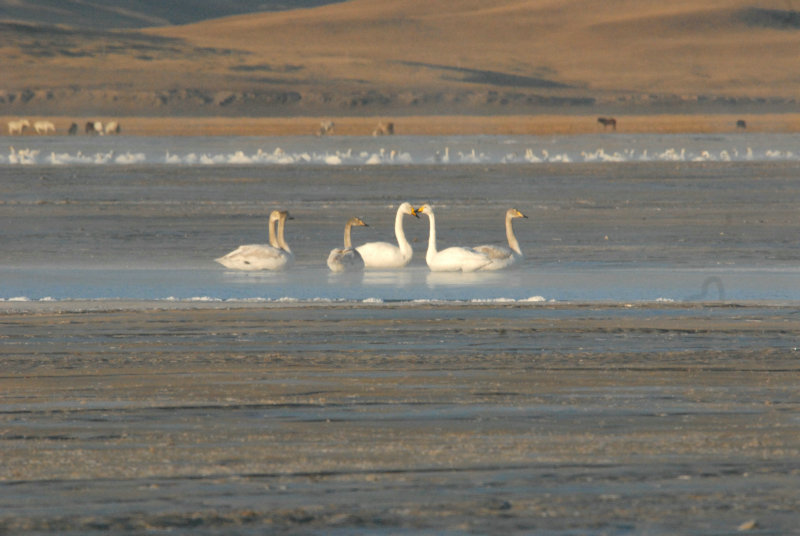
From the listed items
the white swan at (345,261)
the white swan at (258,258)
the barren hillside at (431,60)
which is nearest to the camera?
the white swan at (345,261)

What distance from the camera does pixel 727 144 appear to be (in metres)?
49.2

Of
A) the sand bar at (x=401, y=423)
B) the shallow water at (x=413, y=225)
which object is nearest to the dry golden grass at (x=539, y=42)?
the shallow water at (x=413, y=225)

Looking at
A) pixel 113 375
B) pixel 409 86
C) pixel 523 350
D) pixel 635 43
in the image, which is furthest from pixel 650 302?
pixel 635 43

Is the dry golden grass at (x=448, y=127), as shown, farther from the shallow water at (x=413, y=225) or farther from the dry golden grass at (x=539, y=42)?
the dry golden grass at (x=539, y=42)

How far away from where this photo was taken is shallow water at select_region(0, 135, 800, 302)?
43.5 feet

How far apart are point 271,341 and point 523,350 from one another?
1.52 meters

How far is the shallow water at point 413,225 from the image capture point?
43.5ft

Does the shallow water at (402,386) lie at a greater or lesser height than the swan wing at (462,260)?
lesser

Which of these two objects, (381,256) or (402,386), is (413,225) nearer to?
(381,256)

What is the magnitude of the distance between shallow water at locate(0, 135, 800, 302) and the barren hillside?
70.7 m

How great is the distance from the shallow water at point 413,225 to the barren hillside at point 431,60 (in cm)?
7070

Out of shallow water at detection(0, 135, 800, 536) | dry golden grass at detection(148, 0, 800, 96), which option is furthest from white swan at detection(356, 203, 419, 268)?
dry golden grass at detection(148, 0, 800, 96)

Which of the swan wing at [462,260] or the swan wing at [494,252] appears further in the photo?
A: the swan wing at [494,252]

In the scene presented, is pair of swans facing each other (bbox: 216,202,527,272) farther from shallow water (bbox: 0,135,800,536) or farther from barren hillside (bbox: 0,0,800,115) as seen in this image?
barren hillside (bbox: 0,0,800,115)
